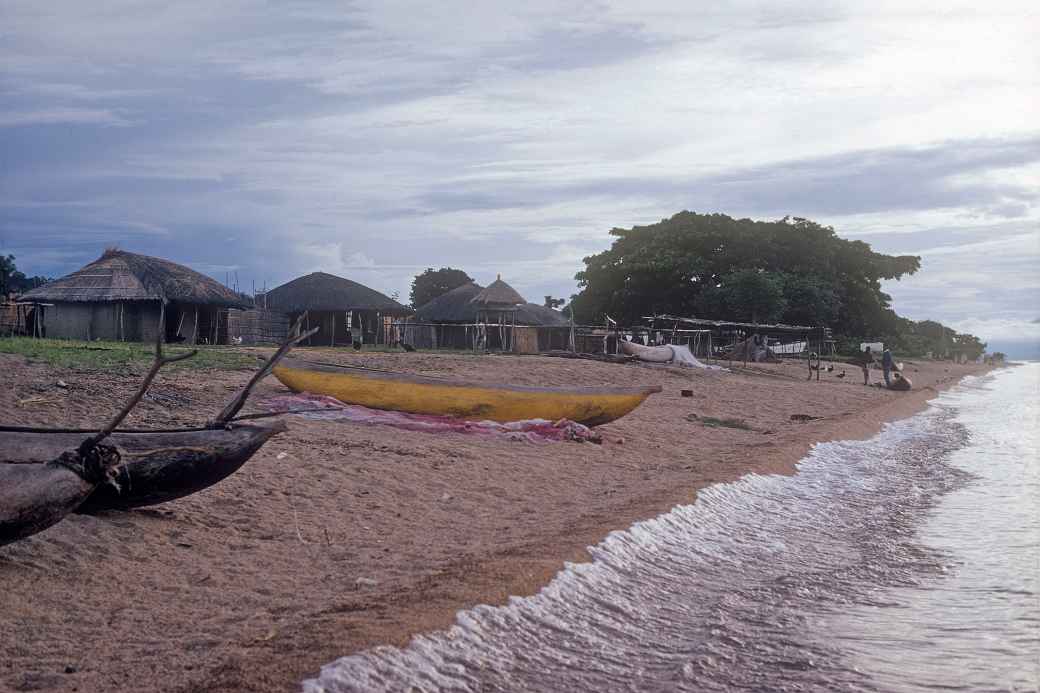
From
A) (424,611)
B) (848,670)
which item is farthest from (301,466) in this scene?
(848,670)

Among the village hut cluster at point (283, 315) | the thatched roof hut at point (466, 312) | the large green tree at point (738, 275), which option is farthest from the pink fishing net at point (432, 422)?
the large green tree at point (738, 275)

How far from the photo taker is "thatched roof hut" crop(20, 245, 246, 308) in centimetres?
2733

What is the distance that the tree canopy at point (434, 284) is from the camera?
173ft

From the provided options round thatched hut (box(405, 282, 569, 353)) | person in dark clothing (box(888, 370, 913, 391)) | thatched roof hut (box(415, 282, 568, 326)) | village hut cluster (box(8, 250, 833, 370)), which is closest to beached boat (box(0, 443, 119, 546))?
village hut cluster (box(8, 250, 833, 370))

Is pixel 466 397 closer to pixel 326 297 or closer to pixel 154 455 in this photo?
pixel 154 455

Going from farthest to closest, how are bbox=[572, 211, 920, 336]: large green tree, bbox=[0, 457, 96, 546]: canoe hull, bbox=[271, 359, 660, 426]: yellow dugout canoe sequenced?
bbox=[572, 211, 920, 336]: large green tree
bbox=[271, 359, 660, 426]: yellow dugout canoe
bbox=[0, 457, 96, 546]: canoe hull

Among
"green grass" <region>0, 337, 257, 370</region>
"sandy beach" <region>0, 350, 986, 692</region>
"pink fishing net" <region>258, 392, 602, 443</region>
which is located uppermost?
"green grass" <region>0, 337, 257, 370</region>

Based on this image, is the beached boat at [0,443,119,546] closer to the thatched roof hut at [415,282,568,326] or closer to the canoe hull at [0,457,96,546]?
the canoe hull at [0,457,96,546]

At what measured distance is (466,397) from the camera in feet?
37.0

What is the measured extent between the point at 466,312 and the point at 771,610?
31290 millimetres

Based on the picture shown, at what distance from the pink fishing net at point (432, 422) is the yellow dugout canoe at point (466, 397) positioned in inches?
5.1

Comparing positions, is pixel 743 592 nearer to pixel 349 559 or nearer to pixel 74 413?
pixel 349 559

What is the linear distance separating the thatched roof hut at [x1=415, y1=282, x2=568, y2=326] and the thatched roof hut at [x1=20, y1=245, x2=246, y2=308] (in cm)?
968

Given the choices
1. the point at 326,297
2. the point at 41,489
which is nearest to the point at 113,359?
the point at 41,489
